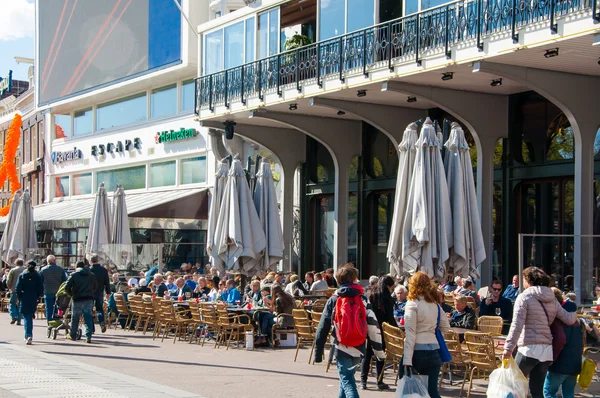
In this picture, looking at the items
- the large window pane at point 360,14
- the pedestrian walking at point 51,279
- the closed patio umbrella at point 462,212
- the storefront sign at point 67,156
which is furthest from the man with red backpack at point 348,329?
the storefront sign at point 67,156

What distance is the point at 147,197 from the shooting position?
34094 millimetres

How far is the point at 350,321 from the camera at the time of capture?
933 centimetres

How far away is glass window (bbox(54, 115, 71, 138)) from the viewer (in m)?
42.6

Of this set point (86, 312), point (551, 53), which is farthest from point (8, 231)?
point (551, 53)

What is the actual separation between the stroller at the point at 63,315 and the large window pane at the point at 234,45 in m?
9.33

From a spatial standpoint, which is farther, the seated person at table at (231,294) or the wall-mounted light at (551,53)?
the seated person at table at (231,294)

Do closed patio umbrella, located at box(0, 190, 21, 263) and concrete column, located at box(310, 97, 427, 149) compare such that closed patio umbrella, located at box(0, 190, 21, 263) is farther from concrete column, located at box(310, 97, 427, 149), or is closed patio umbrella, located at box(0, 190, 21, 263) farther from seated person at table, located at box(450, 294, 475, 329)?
seated person at table, located at box(450, 294, 475, 329)

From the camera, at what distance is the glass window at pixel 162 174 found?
1352 inches

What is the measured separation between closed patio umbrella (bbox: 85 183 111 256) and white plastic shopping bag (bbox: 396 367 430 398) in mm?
18098

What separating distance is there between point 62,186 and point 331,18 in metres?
24.2

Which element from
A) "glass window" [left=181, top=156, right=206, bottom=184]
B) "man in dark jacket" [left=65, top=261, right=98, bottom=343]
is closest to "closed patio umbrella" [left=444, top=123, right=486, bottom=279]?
"man in dark jacket" [left=65, top=261, right=98, bottom=343]

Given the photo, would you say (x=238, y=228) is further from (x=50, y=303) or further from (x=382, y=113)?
(x=382, y=113)

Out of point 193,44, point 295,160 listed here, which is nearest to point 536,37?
point 295,160

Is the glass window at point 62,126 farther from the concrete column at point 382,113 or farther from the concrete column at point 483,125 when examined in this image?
the concrete column at point 483,125
